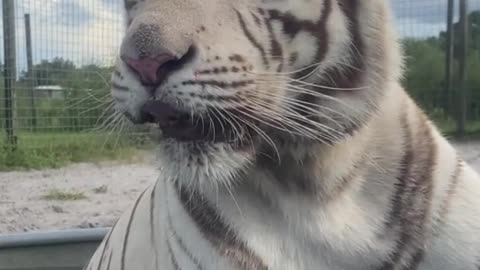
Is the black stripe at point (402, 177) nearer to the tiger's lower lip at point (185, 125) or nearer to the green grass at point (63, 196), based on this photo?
the tiger's lower lip at point (185, 125)

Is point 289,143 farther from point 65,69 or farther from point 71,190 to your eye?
point 65,69

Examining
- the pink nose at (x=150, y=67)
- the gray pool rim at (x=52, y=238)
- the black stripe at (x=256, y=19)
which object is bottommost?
the gray pool rim at (x=52, y=238)

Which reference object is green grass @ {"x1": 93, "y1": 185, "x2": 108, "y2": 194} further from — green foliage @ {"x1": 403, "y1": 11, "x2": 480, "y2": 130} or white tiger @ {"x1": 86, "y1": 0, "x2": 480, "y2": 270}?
white tiger @ {"x1": 86, "y1": 0, "x2": 480, "y2": 270}

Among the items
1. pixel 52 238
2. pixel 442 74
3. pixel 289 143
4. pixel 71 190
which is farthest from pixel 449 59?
pixel 289 143

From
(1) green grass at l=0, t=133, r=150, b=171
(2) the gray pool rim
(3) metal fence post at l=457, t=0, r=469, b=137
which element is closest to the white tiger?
(2) the gray pool rim

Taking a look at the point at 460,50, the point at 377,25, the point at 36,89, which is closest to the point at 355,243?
the point at 377,25

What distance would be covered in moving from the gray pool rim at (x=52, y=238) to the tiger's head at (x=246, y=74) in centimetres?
91

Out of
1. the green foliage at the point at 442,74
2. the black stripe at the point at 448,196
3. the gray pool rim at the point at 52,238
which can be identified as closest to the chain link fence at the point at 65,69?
the green foliage at the point at 442,74

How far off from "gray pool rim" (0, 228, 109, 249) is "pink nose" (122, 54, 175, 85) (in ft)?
3.37

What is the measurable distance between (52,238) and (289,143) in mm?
929

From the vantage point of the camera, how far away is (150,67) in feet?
2.86

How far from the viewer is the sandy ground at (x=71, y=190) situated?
10.3 ft

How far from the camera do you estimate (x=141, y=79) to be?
0.90 meters

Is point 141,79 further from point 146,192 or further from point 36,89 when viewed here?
point 36,89
